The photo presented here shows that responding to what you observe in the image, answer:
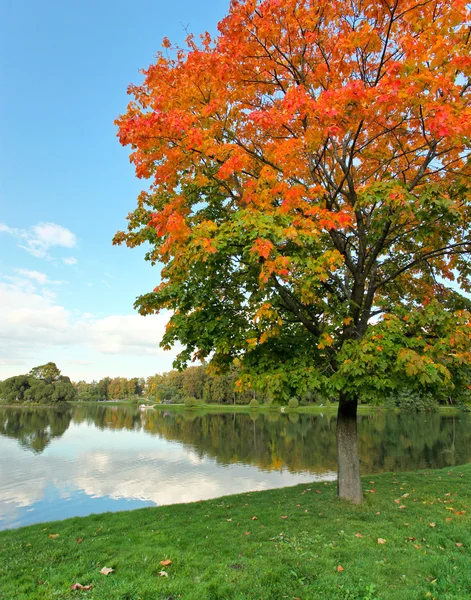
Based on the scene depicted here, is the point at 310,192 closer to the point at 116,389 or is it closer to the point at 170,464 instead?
the point at 170,464

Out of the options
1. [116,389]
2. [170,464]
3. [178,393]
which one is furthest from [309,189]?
[116,389]

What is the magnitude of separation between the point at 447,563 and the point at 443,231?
18.3 ft

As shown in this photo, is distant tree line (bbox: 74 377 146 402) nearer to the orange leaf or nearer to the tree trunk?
the tree trunk

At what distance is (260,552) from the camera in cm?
568

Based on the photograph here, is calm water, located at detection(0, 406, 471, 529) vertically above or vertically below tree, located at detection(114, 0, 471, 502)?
below

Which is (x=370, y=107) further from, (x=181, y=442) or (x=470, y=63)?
(x=181, y=442)

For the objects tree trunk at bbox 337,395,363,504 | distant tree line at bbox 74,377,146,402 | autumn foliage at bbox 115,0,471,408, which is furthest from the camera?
distant tree line at bbox 74,377,146,402

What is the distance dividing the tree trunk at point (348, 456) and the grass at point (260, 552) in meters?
0.31

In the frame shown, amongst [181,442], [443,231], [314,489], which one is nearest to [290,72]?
[443,231]

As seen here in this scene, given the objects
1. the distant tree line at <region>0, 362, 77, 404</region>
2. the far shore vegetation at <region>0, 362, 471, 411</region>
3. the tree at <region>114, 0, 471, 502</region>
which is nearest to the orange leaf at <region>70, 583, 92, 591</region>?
the tree at <region>114, 0, 471, 502</region>

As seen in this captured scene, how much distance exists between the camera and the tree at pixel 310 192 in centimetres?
615

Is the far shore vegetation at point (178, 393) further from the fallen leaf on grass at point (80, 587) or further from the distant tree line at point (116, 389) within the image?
the fallen leaf on grass at point (80, 587)

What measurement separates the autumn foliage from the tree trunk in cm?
160

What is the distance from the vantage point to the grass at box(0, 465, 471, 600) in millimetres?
4570
